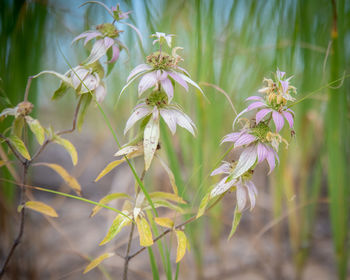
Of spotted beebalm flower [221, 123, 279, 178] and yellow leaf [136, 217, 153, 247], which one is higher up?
spotted beebalm flower [221, 123, 279, 178]

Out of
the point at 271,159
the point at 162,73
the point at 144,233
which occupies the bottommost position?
the point at 144,233

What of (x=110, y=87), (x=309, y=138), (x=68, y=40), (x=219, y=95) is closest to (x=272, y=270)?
(x=309, y=138)

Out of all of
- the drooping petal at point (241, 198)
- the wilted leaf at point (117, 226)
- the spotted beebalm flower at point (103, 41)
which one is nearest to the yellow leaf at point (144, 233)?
the wilted leaf at point (117, 226)

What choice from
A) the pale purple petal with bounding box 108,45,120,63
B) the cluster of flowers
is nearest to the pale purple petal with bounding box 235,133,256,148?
the cluster of flowers

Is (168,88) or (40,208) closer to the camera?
(168,88)

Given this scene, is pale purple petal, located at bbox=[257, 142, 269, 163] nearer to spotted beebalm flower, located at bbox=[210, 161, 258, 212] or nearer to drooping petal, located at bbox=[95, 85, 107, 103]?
spotted beebalm flower, located at bbox=[210, 161, 258, 212]

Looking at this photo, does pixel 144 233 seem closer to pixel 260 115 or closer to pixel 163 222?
pixel 163 222

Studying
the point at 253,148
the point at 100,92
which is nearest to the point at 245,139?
the point at 253,148
